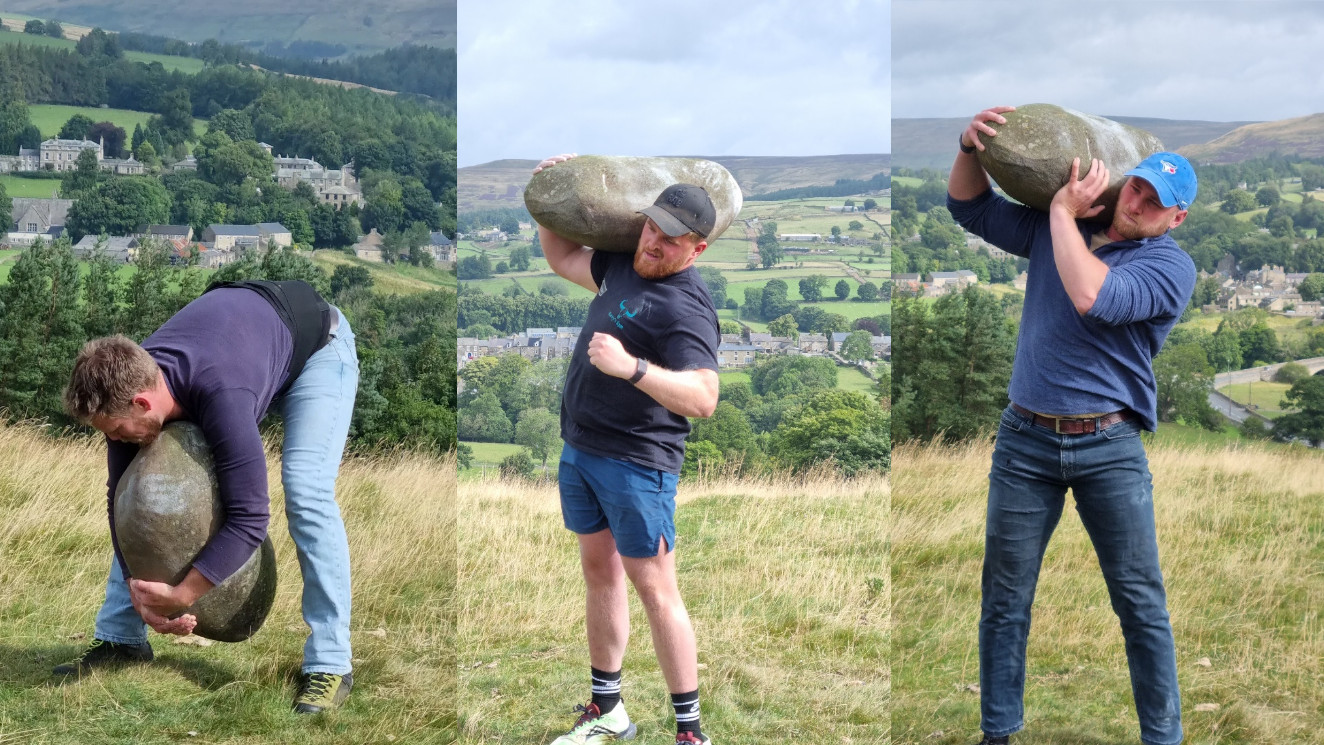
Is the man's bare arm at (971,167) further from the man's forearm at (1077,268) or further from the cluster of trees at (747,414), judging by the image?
the cluster of trees at (747,414)

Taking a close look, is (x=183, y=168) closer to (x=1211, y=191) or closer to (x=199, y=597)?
(x=199, y=597)

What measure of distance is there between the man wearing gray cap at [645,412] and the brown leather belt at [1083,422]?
1.04m

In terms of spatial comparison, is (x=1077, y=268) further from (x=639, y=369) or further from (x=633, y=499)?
(x=633, y=499)

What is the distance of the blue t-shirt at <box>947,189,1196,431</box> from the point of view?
3234mm

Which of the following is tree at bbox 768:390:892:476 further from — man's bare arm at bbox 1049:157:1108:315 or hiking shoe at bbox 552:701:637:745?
man's bare arm at bbox 1049:157:1108:315

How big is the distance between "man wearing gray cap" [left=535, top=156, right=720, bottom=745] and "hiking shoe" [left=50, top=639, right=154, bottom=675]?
6.21ft

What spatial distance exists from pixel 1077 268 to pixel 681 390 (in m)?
1.18

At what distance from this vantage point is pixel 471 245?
17312mm

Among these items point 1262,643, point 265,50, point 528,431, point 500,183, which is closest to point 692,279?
point 1262,643

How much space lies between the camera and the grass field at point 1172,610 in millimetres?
4129

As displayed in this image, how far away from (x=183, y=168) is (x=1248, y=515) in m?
8.94

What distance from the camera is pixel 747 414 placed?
66.0 ft

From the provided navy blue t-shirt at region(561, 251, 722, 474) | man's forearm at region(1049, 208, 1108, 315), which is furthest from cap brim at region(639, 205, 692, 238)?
man's forearm at region(1049, 208, 1108, 315)

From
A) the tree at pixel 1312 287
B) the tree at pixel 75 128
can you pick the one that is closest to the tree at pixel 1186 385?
the tree at pixel 1312 287
